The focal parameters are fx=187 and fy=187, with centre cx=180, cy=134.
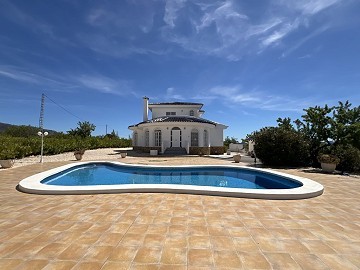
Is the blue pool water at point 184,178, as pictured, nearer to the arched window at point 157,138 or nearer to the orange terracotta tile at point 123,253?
the orange terracotta tile at point 123,253

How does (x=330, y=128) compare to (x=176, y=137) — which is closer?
(x=330, y=128)

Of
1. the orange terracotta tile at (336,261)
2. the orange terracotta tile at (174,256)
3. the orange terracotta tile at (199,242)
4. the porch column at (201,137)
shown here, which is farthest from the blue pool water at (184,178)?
the porch column at (201,137)

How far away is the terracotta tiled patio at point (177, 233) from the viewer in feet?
9.82

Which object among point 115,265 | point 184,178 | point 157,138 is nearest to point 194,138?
point 157,138

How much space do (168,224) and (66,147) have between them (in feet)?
83.7

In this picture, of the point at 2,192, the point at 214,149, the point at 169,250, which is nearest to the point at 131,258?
the point at 169,250

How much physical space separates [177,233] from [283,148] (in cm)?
1444

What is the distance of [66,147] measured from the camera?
2498 centimetres

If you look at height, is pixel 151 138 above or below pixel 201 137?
below

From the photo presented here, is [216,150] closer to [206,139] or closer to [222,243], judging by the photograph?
[206,139]

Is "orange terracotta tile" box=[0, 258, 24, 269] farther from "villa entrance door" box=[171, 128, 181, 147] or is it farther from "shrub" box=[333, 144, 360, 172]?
"villa entrance door" box=[171, 128, 181, 147]

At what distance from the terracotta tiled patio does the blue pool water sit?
390 cm

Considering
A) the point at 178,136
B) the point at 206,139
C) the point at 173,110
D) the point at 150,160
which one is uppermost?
the point at 173,110

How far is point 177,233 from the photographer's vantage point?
3.86 m
